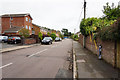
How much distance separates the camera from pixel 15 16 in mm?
38219

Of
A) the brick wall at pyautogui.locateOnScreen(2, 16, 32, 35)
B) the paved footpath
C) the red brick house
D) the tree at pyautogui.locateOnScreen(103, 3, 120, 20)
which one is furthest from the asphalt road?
the red brick house

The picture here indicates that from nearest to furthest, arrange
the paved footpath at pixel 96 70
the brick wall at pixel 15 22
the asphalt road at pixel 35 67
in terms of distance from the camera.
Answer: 1. the paved footpath at pixel 96 70
2. the asphalt road at pixel 35 67
3. the brick wall at pixel 15 22

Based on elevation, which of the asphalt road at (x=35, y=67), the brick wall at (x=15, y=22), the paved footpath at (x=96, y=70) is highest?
the brick wall at (x=15, y=22)

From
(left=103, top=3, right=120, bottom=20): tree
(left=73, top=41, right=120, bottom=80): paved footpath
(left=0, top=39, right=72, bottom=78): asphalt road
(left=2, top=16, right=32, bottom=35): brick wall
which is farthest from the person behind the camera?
(left=2, top=16, right=32, bottom=35): brick wall

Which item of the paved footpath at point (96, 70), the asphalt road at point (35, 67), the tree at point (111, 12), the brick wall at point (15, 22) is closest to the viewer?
the paved footpath at point (96, 70)

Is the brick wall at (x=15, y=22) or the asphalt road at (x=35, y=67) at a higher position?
the brick wall at (x=15, y=22)

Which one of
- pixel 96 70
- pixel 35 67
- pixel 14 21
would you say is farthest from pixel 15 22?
pixel 96 70

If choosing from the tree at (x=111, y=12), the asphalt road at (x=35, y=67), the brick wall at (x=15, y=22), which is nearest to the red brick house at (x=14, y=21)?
the brick wall at (x=15, y=22)

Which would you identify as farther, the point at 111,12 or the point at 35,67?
the point at 111,12

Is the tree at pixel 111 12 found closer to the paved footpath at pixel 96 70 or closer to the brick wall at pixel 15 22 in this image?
the paved footpath at pixel 96 70

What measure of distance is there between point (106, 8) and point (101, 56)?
1129cm

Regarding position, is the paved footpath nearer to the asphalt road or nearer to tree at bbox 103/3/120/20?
the asphalt road

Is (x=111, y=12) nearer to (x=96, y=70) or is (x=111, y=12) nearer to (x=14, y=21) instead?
(x=96, y=70)

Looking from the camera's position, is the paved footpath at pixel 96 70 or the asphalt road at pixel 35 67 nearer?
the paved footpath at pixel 96 70
